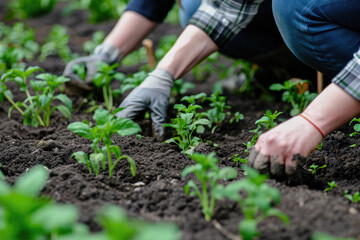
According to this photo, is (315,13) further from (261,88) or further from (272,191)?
(261,88)

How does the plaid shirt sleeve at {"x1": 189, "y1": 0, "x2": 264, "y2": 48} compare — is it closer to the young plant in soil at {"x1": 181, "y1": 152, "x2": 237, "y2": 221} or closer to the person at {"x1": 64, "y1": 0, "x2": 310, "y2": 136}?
the person at {"x1": 64, "y1": 0, "x2": 310, "y2": 136}

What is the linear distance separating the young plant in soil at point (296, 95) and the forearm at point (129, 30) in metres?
→ 1.18

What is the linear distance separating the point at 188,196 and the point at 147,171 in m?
0.35

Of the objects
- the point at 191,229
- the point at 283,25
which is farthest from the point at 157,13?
the point at 191,229

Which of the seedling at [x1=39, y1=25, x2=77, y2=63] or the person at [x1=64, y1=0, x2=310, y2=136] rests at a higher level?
the person at [x1=64, y1=0, x2=310, y2=136]

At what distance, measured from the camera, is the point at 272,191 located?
127 cm

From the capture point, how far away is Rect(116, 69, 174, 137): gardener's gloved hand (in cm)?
244

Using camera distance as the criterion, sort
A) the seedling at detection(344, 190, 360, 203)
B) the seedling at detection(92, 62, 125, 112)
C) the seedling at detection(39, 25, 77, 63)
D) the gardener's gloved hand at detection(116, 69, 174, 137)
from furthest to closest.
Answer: the seedling at detection(39, 25, 77, 63) → the seedling at detection(92, 62, 125, 112) → the gardener's gloved hand at detection(116, 69, 174, 137) → the seedling at detection(344, 190, 360, 203)

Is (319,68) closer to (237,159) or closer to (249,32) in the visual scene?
(237,159)

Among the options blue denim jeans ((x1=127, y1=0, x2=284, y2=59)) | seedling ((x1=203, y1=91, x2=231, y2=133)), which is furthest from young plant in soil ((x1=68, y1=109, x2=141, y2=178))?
blue denim jeans ((x1=127, y1=0, x2=284, y2=59))

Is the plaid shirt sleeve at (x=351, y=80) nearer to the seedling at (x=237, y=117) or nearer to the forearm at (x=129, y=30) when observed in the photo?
the seedling at (x=237, y=117)

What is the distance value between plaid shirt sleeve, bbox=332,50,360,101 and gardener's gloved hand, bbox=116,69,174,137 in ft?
3.41

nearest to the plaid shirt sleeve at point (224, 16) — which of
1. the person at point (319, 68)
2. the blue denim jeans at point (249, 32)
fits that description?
the blue denim jeans at point (249, 32)

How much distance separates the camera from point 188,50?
8.46 feet
